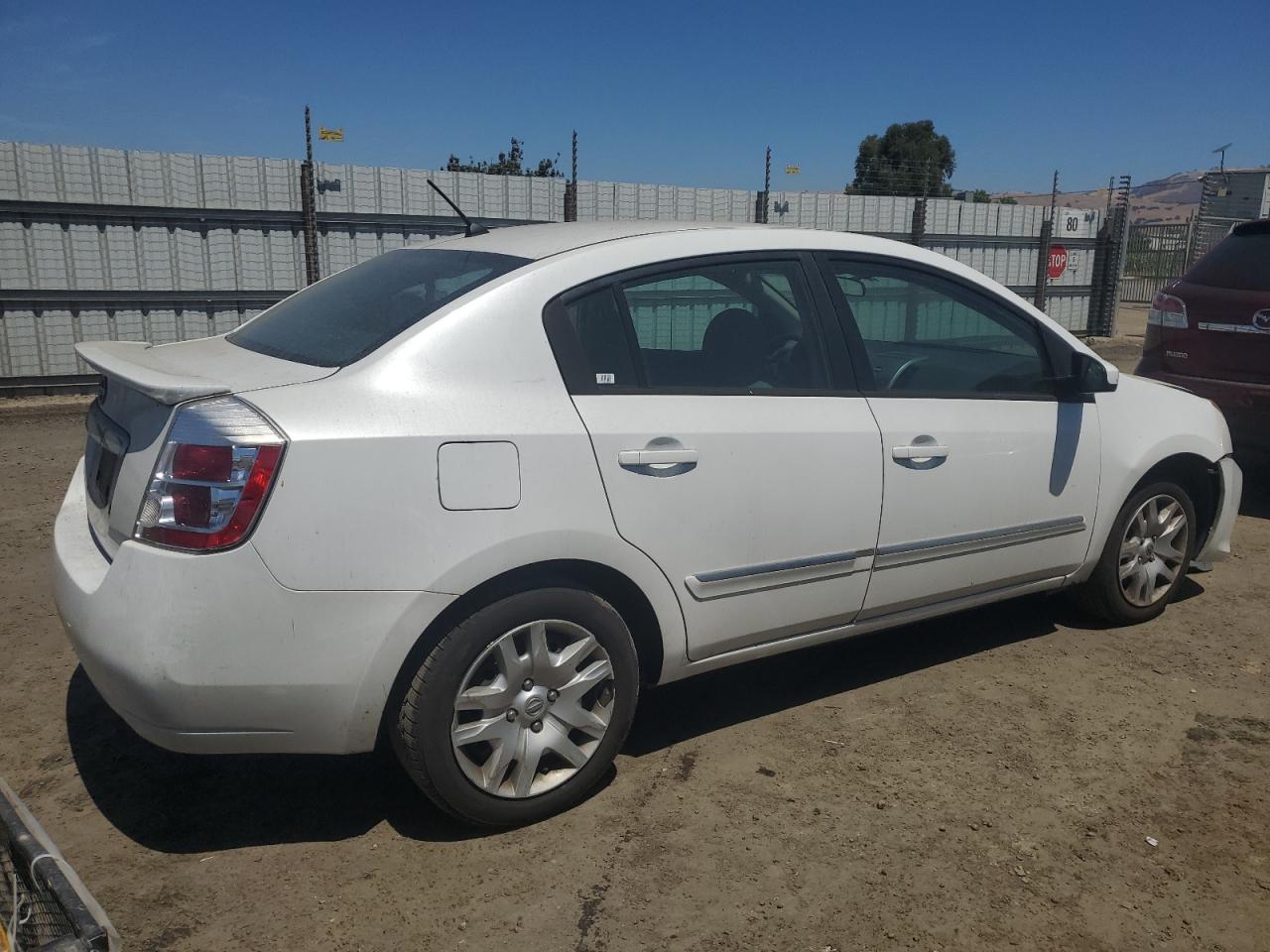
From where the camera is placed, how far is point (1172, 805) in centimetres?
319

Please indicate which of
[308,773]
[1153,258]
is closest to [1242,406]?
[308,773]

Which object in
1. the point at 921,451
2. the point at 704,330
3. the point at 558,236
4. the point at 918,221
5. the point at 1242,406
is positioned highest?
the point at 918,221

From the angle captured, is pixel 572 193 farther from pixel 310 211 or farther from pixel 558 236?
pixel 558 236

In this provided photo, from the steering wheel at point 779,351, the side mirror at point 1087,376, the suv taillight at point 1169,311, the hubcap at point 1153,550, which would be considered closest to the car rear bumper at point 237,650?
the steering wheel at point 779,351

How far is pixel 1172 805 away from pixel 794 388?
65.9 inches

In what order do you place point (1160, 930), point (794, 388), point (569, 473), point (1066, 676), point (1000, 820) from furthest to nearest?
point (1066, 676)
point (794, 388)
point (1000, 820)
point (569, 473)
point (1160, 930)

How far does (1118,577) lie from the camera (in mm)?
4496

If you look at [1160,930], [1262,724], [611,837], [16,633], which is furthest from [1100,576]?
[16,633]

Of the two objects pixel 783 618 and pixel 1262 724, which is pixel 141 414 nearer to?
pixel 783 618

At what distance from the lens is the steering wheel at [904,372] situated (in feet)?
12.3

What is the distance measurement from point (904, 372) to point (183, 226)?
9004 mm

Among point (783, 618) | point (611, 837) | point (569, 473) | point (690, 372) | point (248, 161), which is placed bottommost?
point (611, 837)

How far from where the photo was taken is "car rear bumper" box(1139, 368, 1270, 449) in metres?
6.28

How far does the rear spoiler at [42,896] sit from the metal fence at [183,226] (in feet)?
25.7
